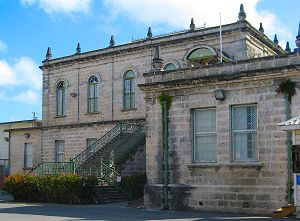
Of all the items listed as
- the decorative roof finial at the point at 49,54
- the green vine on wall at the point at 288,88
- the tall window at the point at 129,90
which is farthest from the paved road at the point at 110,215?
the decorative roof finial at the point at 49,54

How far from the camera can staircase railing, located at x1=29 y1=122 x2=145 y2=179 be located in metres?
24.2

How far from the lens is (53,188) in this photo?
2178 cm

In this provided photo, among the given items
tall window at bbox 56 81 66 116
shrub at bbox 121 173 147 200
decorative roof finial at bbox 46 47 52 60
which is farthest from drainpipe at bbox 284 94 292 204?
decorative roof finial at bbox 46 47 52 60

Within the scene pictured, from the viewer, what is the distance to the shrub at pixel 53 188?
21141mm

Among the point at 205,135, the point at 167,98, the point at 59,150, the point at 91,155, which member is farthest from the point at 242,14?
the point at 59,150

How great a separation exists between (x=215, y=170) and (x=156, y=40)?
1409 centimetres

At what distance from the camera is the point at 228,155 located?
16391mm

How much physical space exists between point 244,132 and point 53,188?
952 cm

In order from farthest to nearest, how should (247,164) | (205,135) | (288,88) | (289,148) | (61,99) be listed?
(61,99) < (205,135) < (247,164) < (288,88) < (289,148)

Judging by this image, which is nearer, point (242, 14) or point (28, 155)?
point (242, 14)

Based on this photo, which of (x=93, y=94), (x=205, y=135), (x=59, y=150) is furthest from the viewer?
(x=59, y=150)

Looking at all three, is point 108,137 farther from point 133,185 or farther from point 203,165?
point 203,165

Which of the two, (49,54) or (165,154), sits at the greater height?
(49,54)

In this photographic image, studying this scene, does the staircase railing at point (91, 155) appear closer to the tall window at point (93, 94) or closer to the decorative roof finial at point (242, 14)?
the tall window at point (93, 94)
